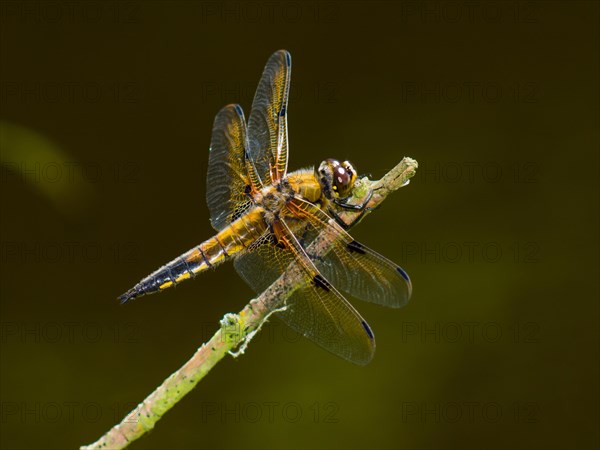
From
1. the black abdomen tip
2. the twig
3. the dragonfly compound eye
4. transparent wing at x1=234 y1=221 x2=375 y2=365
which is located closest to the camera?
the twig

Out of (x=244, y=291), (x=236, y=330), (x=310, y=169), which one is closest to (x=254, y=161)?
(x=310, y=169)

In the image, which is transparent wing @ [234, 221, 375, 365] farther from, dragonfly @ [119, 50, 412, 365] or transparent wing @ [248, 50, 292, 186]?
transparent wing @ [248, 50, 292, 186]

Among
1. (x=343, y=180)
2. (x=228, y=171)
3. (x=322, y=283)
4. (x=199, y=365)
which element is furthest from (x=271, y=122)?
(x=199, y=365)

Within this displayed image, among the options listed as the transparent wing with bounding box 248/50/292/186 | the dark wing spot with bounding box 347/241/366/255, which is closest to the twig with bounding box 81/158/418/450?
the dark wing spot with bounding box 347/241/366/255

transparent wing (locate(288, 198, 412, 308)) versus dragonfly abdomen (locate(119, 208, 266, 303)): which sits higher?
dragonfly abdomen (locate(119, 208, 266, 303))

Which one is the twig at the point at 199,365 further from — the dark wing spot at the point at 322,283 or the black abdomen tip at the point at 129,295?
the black abdomen tip at the point at 129,295

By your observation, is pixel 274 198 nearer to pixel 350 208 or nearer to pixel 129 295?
pixel 350 208

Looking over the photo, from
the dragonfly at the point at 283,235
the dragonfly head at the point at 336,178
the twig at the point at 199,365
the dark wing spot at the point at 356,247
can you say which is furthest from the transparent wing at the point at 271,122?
the twig at the point at 199,365

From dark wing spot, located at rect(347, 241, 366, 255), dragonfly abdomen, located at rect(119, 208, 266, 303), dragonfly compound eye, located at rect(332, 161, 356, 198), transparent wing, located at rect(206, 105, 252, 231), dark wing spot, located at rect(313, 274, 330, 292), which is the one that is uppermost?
transparent wing, located at rect(206, 105, 252, 231)
